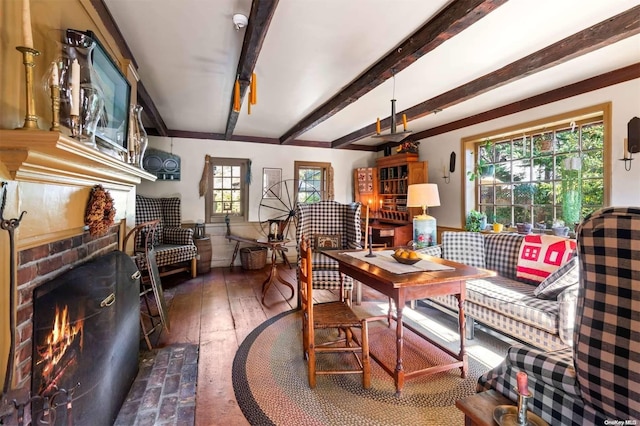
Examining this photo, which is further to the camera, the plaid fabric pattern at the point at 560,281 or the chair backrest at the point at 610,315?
the plaid fabric pattern at the point at 560,281

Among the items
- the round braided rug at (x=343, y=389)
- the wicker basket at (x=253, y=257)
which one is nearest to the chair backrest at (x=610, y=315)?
the round braided rug at (x=343, y=389)

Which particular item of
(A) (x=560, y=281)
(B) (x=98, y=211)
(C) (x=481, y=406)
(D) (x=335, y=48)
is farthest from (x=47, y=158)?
(A) (x=560, y=281)

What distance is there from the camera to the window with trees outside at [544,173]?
2.97m

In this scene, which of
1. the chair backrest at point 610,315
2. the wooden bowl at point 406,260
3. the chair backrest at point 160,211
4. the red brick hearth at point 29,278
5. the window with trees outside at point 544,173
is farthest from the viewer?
the chair backrest at point 160,211

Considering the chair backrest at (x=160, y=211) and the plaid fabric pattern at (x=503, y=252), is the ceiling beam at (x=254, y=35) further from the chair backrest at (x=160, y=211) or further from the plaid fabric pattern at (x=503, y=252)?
the plaid fabric pattern at (x=503, y=252)

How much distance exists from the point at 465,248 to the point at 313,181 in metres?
3.40

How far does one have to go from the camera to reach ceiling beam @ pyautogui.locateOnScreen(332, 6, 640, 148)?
186cm

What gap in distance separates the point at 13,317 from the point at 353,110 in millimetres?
3684

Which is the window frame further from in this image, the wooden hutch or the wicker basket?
the wicker basket

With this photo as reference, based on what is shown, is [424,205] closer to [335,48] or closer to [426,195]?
[426,195]

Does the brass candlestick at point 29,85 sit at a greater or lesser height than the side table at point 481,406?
greater

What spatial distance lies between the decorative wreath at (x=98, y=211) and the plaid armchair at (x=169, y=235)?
7.94 ft

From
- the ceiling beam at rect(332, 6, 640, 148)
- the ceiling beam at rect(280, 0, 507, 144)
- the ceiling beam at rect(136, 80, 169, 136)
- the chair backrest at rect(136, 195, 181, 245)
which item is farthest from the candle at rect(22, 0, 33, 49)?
the chair backrest at rect(136, 195, 181, 245)

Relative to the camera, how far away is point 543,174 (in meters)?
3.44
